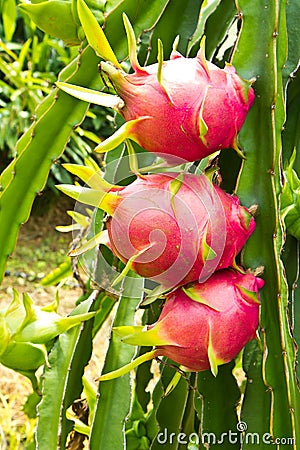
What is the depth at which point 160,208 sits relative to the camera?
1.57ft

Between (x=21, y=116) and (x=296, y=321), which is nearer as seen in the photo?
(x=296, y=321)

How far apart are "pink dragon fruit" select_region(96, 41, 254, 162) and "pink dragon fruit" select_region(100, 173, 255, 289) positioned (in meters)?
0.03

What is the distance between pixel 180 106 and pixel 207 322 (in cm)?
16

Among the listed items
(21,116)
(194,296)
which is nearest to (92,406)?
(194,296)

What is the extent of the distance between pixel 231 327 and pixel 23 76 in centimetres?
327

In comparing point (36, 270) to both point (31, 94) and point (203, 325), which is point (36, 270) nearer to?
point (31, 94)

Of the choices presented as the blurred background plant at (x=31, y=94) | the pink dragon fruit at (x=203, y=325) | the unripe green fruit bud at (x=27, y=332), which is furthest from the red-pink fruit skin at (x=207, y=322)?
the blurred background plant at (x=31, y=94)

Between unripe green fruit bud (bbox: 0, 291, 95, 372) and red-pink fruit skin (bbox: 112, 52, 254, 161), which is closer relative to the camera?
red-pink fruit skin (bbox: 112, 52, 254, 161)

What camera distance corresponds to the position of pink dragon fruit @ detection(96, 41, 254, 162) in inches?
19.1

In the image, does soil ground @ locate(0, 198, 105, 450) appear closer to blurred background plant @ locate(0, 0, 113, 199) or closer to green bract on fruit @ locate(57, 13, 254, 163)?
blurred background plant @ locate(0, 0, 113, 199)

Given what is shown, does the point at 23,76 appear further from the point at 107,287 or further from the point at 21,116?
the point at 107,287

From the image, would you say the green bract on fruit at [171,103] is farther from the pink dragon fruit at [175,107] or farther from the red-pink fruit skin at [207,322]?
the red-pink fruit skin at [207,322]

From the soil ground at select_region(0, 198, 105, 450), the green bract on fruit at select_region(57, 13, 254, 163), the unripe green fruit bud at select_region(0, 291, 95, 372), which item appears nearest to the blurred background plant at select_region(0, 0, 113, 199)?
the soil ground at select_region(0, 198, 105, 450)

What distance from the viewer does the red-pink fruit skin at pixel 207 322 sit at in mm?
489
